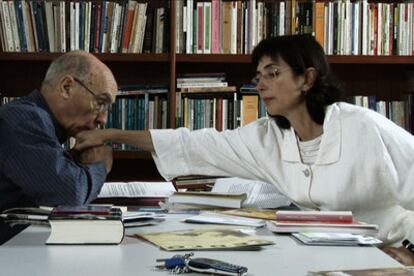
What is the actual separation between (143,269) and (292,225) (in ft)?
1.59

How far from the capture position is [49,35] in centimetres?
309

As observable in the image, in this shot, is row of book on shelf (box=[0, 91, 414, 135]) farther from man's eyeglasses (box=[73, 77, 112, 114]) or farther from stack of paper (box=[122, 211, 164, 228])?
stack of paper (box=[122, 211, 164, 228])

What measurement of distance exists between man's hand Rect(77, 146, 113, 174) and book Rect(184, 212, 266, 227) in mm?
430

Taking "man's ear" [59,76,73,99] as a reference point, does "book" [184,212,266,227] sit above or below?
below

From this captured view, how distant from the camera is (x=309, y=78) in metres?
2.12

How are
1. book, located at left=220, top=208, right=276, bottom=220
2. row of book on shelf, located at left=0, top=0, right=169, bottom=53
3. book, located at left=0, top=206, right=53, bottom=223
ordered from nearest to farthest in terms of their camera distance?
book, located at left=0, top=206, right=53, bottom=223
book, located at left=220, top=208, right=276, bottom=220
row of book on shelf, located at left=0, top=0, right=169, bottom=53

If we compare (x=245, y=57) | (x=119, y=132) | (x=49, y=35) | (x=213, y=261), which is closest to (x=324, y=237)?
(x=213, y=261)

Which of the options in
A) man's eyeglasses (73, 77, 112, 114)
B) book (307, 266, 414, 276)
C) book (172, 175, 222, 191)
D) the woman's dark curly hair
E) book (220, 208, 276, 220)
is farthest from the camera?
book (172, 175, 222, 191)

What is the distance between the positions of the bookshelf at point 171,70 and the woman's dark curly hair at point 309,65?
3.24 ft

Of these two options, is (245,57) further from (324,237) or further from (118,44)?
(324,237)

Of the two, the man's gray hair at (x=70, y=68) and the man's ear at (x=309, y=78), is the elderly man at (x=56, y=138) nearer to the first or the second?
the man's gray hair at (x=70, y=68)

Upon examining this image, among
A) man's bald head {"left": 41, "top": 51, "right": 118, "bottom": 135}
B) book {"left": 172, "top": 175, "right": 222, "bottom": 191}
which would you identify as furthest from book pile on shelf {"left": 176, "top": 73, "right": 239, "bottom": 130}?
man's bald head {"left": 41, "top": 51, "right": 118, "bottom": 135}

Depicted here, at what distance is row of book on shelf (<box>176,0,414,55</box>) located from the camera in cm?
314

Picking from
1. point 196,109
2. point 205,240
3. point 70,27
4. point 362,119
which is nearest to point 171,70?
point 196,109
